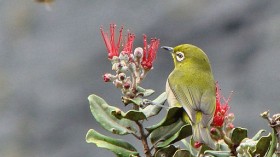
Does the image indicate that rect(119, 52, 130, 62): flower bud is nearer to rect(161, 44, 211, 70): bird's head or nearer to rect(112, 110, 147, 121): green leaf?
rect(112, 110, 147, 121): green leaf

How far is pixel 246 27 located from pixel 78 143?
1840mm

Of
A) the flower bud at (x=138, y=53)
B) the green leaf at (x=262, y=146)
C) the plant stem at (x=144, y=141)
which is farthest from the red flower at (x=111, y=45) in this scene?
the green leaf at (x=262, y=146)

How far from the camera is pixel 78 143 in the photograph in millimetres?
8992

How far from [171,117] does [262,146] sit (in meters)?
0.32

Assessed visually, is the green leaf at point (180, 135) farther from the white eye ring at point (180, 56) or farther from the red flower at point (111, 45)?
the white eye ring at point (180, 56)

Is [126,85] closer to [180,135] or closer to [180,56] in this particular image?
[180,135]

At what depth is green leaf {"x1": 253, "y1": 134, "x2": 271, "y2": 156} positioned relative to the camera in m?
2.55

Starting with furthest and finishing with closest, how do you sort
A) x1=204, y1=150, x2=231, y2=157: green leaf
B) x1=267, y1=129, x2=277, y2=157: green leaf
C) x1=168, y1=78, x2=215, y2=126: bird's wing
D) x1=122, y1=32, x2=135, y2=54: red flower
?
x1=168, y1=78, x2=215, y2=126: bird's wing
x1=122, y1=32, x2=135, y2=54: red flower
x1=204, y1=150, x2=231, y2=157: green leaf
x1=267, y1=129, x2=277, y2=157: green leaf

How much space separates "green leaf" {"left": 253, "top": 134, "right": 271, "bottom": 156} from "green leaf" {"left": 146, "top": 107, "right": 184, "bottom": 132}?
1.00ft

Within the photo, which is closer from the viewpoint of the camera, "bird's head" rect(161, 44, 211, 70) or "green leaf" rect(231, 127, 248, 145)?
"green leaf" rect(231, 127, 248, 145)

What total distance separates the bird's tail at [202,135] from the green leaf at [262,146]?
0.61 ft

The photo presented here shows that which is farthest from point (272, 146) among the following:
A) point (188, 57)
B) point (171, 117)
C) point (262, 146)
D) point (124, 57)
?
point (188, 57)

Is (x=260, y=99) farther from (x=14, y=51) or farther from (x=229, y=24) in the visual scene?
(x=14, y=51)

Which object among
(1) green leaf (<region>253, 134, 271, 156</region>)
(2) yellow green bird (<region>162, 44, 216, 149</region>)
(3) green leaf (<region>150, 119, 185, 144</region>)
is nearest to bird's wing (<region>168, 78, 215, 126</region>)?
(2) yellow green bird (<region>162, 44, 216, 149</region>)
